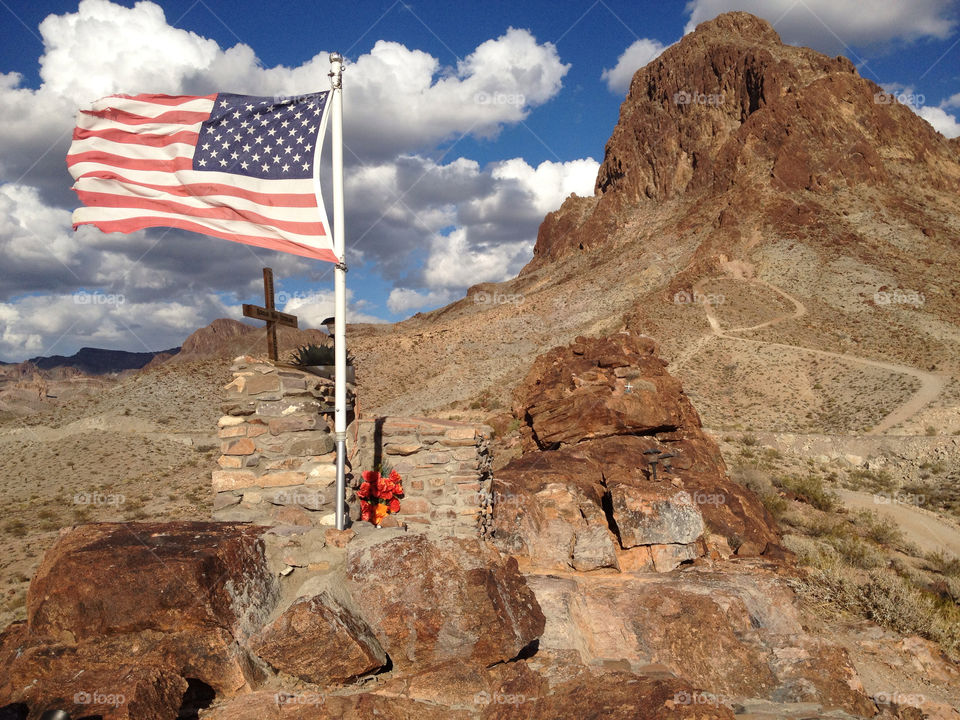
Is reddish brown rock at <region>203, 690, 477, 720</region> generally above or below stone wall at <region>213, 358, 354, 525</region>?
below

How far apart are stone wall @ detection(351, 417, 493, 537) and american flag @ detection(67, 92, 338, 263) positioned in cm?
288

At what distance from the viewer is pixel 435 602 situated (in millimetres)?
4332

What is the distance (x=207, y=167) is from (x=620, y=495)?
768 cm

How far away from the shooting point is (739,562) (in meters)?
8.81

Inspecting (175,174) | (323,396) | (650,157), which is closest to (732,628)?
(323,396)

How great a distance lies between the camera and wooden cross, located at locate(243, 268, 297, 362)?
6.63 m

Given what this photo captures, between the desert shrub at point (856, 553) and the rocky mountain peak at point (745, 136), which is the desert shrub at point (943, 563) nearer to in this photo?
the desert shrub at point (856, 553)

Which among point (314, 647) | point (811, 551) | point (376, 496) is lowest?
point (811, 551)

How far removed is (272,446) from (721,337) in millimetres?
42210

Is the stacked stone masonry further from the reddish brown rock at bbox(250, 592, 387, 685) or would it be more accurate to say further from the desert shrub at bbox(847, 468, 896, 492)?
the desert shrub at bbox(847, 468, 896, 492)

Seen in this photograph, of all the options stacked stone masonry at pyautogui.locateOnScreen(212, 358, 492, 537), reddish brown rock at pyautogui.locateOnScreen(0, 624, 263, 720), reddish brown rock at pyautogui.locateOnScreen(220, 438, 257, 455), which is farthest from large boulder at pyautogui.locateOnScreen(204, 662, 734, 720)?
reddish brown rock at pyautogui.locateOnScreen(220, 438, 257, 455)

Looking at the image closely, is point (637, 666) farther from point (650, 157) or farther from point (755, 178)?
point (650, 157)

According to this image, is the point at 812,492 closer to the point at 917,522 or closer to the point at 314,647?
the point at 917,522

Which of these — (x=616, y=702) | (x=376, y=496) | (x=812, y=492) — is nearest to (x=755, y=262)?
(x=812, y=492)
